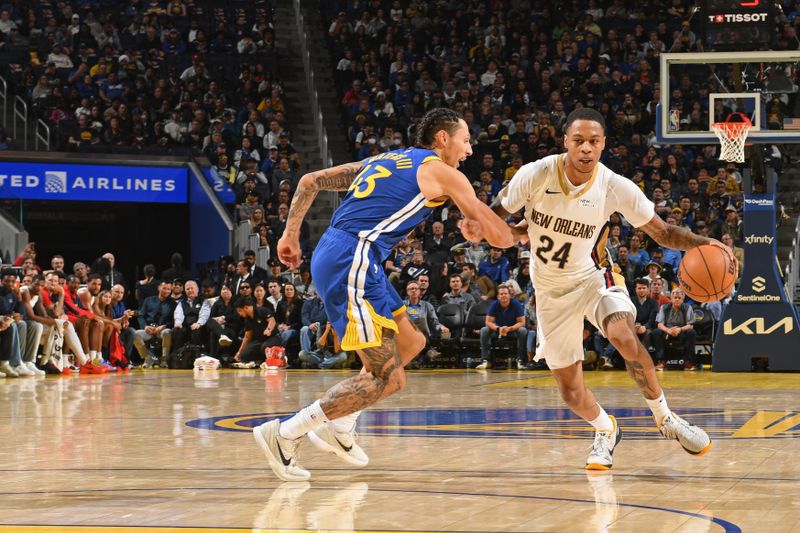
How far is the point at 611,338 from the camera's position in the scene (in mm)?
6281

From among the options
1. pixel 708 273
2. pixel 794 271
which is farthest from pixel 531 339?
pixel 708 273

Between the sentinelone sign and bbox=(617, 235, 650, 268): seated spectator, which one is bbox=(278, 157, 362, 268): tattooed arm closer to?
bbox=(617, 235, 650, 268): seated spectator

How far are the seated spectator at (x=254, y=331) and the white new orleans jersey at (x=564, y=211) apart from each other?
37.9 feet

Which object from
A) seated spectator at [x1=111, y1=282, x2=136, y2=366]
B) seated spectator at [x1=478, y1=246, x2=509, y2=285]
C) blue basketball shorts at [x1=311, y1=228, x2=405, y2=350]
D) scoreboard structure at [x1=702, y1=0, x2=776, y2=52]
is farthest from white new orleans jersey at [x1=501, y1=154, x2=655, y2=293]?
seated spectator at [x1=111, y1=282, x2=136, y2=366]

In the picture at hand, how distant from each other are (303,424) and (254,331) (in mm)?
12106

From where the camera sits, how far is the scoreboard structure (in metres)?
13.9

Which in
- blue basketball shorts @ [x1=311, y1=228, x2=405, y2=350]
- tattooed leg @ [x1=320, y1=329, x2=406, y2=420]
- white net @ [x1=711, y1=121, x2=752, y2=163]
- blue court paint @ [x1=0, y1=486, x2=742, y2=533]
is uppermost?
white net @ [x1=711, y1=121, x2=752, y2=163]

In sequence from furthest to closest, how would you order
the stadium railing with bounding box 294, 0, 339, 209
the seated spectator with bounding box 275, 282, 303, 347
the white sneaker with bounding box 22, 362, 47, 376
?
the stadium railing with bounding box 294, 0, 339, 209 → the seated spectator with bounding box 275, 282, 303, 347 → the white sneaker with bounding box 22, 362, 47, 376

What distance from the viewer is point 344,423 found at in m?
6.05

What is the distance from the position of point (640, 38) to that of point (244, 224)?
939cm

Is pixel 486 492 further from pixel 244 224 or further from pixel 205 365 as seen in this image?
pixel 244 224

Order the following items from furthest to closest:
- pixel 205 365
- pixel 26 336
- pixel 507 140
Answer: pixel 507 140 < pixel 205 365 < pixel 26 336

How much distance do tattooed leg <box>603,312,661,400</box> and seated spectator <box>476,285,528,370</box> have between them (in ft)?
33.3

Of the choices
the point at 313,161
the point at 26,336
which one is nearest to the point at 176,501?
the point at 26,336
